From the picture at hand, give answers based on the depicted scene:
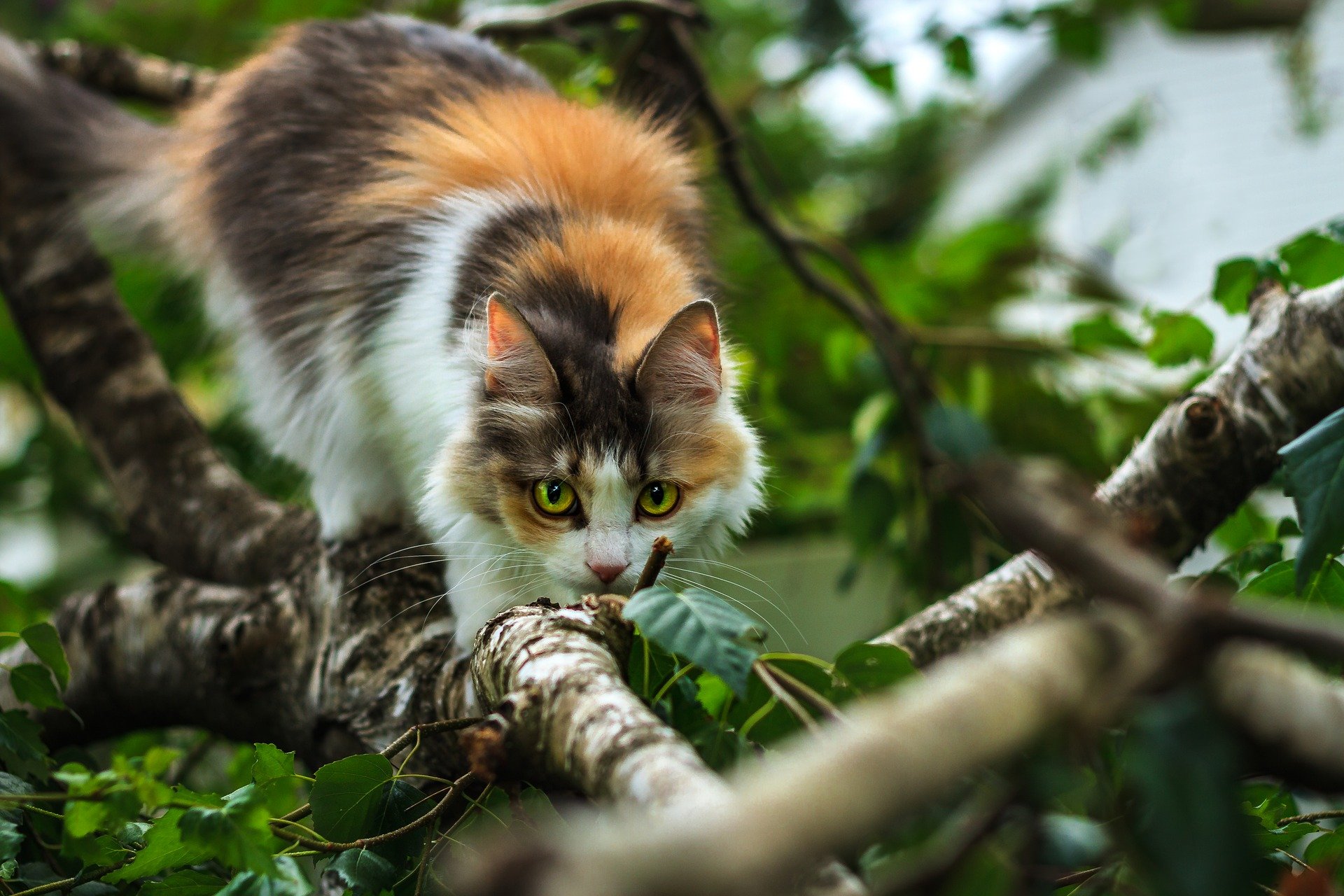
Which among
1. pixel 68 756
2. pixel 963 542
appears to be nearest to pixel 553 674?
pixel 68 756

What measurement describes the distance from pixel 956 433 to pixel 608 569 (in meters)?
1.26

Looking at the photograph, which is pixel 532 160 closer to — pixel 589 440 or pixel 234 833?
pixel 589 440

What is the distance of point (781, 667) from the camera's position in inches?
41.7

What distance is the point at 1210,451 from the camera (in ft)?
5.00

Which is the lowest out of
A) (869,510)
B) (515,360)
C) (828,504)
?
(828,504)

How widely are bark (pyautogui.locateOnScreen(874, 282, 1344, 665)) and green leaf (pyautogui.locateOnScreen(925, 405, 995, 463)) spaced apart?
810 millimetres

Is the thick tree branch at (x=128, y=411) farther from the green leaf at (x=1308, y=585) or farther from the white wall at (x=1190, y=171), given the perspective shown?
the white wall at (x=1190, y=171)

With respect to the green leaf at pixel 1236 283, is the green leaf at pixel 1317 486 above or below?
below

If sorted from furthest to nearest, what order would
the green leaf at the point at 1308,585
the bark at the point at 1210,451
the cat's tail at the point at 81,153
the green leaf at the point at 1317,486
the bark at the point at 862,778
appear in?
the cat's tail at the point at 81,153 → the bark at the point at 1210,451 → the green leaf at the point at 1308,585 → the green leaf at the point at 1317,486 → the bark at the point at 862,778

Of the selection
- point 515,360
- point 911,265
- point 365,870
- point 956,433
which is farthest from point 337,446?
point 911,265

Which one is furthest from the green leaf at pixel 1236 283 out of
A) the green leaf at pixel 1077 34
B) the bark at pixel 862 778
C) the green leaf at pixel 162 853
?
→ the green leaf at pixel 162 853

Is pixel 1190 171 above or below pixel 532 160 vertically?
above

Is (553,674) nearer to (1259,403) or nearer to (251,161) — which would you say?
(1259,403)

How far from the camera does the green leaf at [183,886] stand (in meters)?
1.02
